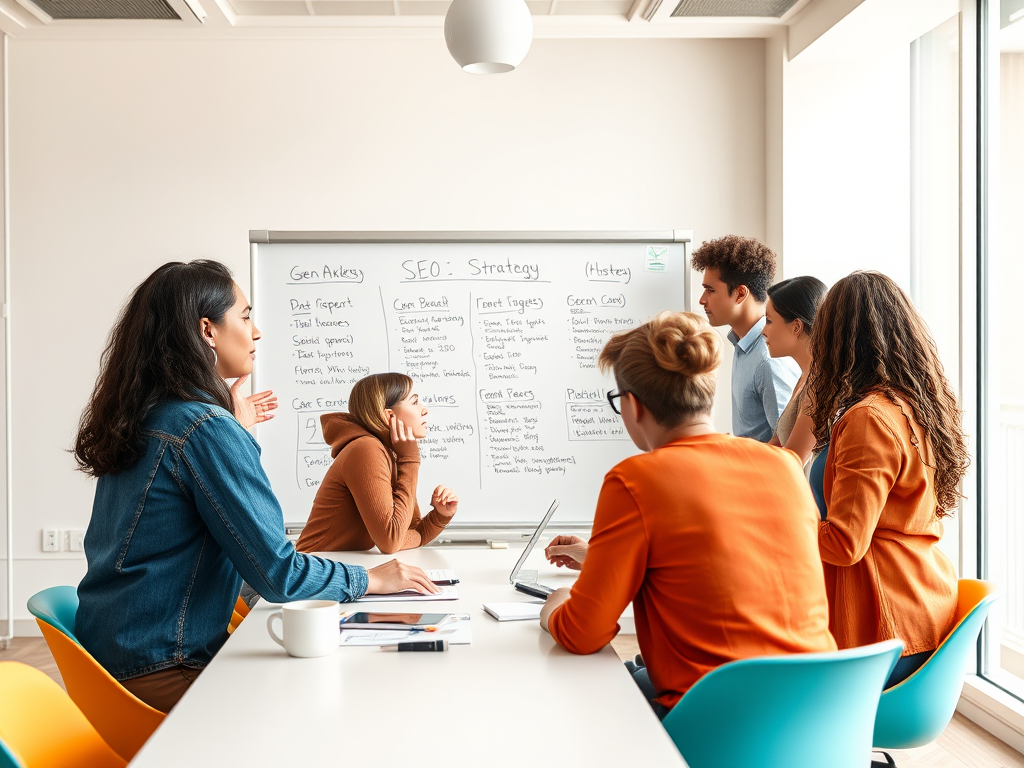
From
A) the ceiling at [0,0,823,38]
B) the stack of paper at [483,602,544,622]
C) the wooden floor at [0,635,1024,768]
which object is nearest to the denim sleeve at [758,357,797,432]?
the wooden floor at [0,635,1024,768]

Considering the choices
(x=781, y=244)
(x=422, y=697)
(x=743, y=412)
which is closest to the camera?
(x=422, y=697)

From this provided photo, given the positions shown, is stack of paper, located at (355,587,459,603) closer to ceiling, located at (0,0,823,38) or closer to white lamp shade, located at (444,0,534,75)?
white lamp shade, located at (444,0,534,75)

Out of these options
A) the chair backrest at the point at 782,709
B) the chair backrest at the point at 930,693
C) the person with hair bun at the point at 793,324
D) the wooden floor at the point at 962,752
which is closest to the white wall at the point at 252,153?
the person with hair bun at the point at 793,324

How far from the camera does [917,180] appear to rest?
3.72 metres

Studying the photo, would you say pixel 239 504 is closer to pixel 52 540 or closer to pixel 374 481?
pixel 374 481

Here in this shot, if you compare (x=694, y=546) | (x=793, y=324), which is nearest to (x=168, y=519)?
(x=694, y=546)

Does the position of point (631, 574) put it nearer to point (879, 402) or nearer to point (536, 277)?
point (879, 402)

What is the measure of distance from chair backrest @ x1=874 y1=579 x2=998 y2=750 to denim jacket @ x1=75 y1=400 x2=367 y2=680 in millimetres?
1167

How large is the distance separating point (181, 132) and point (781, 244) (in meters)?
2.76

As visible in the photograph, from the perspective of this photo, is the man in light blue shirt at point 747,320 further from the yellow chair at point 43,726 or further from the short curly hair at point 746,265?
the yellow chair at point 43,726

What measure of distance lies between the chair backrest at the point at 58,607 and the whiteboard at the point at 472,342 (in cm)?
202

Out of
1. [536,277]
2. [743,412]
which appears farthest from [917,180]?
[536,277]

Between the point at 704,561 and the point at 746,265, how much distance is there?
7.38 ft

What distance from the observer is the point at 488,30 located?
81.3 inches
